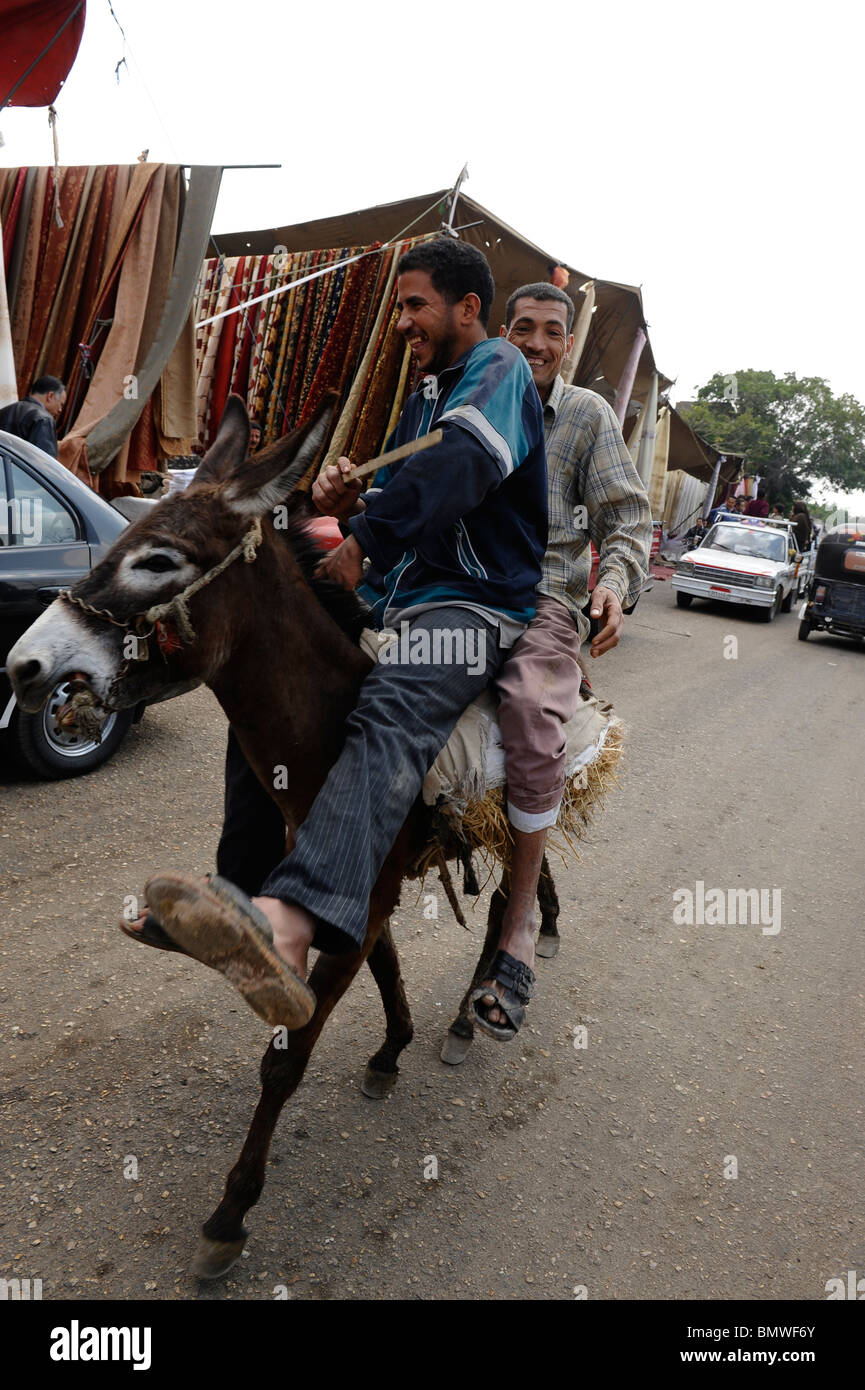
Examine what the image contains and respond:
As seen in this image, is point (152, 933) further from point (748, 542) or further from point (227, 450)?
point (748, 542)

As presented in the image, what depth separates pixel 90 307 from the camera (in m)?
7.15

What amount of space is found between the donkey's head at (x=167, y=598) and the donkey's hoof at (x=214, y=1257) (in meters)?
1.38

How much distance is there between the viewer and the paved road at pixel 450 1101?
2.40 m

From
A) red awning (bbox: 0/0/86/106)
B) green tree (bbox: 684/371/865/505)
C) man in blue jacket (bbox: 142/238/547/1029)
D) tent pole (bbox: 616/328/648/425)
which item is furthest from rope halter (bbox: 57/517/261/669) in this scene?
green tree (bbox: 684/371/865/505)

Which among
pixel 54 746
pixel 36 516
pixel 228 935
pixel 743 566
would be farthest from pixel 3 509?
pixel 743 566

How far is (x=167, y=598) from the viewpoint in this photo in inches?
79.1

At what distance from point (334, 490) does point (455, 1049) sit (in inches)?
82.7

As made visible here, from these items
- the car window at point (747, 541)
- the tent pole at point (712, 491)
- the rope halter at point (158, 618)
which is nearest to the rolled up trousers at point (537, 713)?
the rope halter at point (158, 618)

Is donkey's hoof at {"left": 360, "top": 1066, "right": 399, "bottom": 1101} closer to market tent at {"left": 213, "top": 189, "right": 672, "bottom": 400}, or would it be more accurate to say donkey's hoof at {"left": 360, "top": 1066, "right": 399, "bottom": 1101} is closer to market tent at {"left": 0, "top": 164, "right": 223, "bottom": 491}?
market tent at {"left": 0, "top": 164, "right": 223, "bottom": 491}

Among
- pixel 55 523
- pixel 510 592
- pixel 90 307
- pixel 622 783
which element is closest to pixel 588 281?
pixel 90 307

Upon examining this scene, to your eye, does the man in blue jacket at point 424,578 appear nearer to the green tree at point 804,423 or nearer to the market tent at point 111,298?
the market tent at point 111,298

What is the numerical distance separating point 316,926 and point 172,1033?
1468 millimetres
